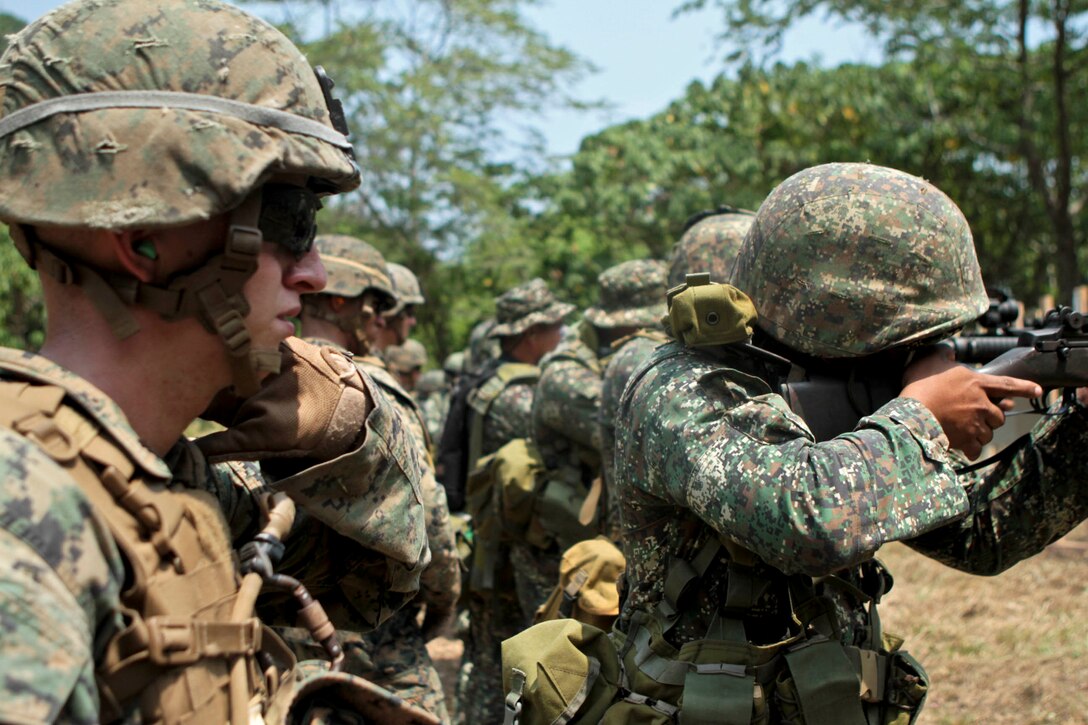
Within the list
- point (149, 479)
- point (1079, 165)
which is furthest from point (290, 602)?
point (1079, 165)

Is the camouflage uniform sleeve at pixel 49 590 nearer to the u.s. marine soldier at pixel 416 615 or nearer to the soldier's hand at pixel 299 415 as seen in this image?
the soldier's hand at pixel 299 415

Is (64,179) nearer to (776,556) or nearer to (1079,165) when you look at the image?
(776,556)

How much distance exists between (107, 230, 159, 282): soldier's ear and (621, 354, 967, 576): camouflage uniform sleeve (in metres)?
1.30

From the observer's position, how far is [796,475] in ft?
7.56

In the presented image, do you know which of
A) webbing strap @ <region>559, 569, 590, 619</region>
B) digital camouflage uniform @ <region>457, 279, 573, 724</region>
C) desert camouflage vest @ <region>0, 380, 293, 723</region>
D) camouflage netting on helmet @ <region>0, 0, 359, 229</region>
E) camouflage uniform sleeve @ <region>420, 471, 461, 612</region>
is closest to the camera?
desert camouflage vest @ <region>0, 380, 293, 723</region>

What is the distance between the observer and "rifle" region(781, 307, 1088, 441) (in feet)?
8.81

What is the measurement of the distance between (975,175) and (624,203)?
7.42m

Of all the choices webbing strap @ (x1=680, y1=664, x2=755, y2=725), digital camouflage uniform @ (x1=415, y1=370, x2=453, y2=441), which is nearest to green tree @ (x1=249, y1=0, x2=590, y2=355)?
digital camouflage uniform @ (x1=415, y1=370, x2=453, y2=441)

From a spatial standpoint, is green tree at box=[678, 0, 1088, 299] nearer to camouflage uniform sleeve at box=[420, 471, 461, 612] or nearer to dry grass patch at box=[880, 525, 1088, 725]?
dry grass patch at box=[880, 525, 1088, 725]

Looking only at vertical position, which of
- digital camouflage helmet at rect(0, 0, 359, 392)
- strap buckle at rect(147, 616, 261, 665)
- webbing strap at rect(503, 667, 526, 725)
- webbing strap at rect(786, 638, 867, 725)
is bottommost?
webbing strap at rect(503, 667, 526, 725)

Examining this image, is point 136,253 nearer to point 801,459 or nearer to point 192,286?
point 192,286

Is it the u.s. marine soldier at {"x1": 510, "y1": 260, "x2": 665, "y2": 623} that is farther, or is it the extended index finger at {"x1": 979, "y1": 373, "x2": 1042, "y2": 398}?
the u.s. marine soldier at {"x1": 510, "y1": 260, "x2": 665, "y2": 623}

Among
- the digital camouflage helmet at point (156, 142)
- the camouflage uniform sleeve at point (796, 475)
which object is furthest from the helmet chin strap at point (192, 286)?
the camouflage uniform sleeve at point (796, 475)

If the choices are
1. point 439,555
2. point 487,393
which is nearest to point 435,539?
point 439,555
